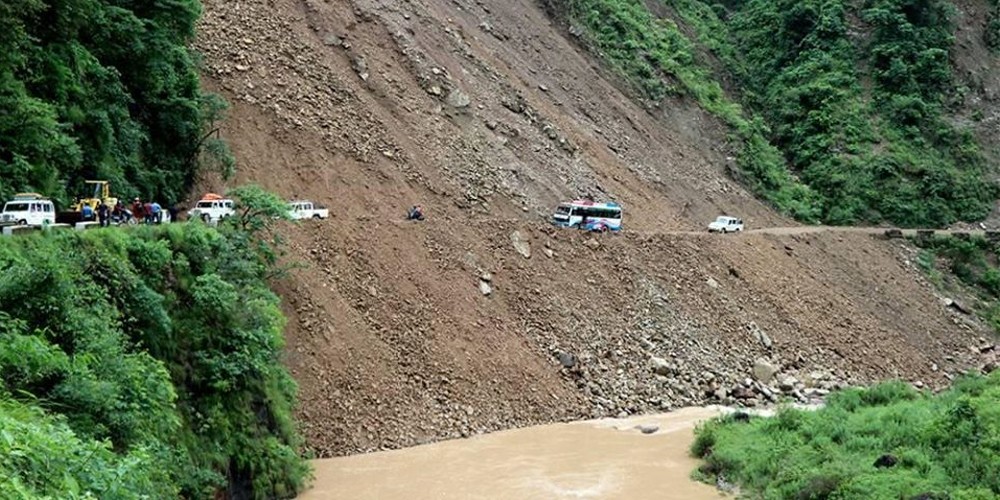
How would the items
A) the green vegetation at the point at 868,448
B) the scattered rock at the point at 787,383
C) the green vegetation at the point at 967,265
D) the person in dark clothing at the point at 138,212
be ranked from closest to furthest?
the green vegetation at the point at 868,448, the person in dark clothing at the point at 138,212, the scattered rock at the point at 787,383, the green vegetation at the point at 967,265

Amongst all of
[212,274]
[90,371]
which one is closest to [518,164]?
[212,274]

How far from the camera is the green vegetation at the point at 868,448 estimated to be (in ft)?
54.9

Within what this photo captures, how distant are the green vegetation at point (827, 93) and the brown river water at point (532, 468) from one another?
85.8 ft

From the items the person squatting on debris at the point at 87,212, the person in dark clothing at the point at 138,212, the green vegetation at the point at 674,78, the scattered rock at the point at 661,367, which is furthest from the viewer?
the green vegetation at the point at 674,78

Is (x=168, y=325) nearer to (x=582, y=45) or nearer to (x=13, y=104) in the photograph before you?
(x=13, y=104)

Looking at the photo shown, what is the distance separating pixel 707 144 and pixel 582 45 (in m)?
8.50

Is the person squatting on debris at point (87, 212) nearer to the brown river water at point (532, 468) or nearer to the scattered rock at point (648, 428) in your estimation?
the brown river water at point (532, 468)

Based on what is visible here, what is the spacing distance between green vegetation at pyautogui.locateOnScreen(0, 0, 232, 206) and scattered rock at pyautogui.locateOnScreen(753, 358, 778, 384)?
18340 millimetres

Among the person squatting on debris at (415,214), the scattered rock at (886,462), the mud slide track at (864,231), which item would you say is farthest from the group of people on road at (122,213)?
the mud slide track at (864,231)

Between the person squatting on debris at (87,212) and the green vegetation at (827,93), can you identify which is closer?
the person squatting on debris at (87,212)

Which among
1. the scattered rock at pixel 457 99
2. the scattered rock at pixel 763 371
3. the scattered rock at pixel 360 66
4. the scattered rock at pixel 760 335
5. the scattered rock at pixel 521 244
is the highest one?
the scattered rock at pixel 360 66

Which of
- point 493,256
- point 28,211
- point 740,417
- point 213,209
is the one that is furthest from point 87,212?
point 740,417

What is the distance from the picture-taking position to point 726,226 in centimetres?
3828

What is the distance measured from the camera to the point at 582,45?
47406mm
